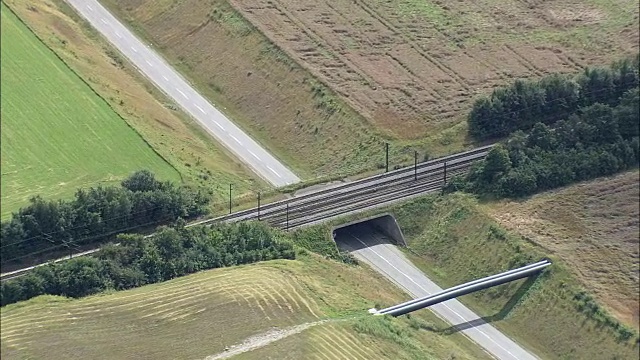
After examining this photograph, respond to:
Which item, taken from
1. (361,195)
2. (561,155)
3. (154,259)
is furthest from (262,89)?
(154,259)

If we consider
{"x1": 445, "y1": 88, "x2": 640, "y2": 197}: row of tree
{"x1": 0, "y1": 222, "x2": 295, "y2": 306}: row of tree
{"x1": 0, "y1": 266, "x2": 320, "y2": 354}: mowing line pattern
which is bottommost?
{"x1": 0, "y1": 266, "x2": 320, "y2": 354}: mowing line pattern

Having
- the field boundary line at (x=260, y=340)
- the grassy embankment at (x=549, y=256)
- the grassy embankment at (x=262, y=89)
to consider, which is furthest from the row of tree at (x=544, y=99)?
the field boundary line at (x=260, y=340)

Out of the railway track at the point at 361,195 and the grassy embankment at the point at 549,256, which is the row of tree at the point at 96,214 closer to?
the railway track at the point at 361,195

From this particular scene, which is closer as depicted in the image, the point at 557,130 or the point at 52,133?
the point at 52,133

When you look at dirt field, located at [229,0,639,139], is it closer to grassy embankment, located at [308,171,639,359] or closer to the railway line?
the railway line

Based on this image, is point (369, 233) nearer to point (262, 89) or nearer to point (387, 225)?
point (387, 225)

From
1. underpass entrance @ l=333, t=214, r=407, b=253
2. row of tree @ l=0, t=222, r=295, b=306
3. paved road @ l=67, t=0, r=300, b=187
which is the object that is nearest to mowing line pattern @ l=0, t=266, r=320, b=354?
row of tree @ l=0, t=222, r=295, b=306

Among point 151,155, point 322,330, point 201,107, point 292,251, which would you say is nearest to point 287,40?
point 201,107
